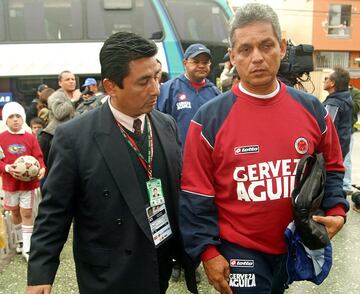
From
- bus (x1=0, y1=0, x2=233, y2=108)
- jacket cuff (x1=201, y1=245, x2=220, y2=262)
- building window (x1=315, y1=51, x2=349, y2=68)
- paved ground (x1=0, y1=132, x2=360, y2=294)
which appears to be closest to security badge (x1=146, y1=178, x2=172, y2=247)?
jacket cuff (x1=201, y1=245, x2=220, y2=262)

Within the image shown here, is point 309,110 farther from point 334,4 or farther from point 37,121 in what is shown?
point 334,4

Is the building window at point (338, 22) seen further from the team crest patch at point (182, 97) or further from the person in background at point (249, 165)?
the person in background at point (249, 165)

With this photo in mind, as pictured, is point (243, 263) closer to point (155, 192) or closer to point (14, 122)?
point (155, 192)

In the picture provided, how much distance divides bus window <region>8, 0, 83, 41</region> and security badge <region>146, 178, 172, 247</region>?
19.8ft

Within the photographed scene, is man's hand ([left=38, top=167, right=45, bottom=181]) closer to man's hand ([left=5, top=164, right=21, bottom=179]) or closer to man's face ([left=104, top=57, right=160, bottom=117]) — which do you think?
man's hand ([left=5, top=164, right=21, bottom=179])

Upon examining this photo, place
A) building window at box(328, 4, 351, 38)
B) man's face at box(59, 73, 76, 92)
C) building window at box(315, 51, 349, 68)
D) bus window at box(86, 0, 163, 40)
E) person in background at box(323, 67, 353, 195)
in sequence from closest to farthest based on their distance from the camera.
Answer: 1. person in background at box(323, 67, 353, 195)
2. man's face at box(59, 73, 76, 92)
3. bus window at box(86, 0, 163, 40)
4. building window at box(328, 4, 351, 38)
5. building window at box(315, 51, 349, 68)

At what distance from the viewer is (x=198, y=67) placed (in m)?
3.75

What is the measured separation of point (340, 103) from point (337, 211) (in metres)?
3.37

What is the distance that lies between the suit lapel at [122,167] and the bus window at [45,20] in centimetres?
598

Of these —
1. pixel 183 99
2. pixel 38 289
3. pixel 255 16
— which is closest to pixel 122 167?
pixel 38 289

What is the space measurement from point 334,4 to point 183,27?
20237 mm

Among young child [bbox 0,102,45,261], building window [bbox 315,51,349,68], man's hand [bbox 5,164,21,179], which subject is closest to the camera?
man's hand [bbox 5,164,21,179]

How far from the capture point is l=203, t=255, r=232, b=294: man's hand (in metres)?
1.65

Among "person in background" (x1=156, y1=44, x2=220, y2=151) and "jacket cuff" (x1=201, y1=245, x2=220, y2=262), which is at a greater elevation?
"person in background" (x1=156, y1=44, x2=220, y2=151)
